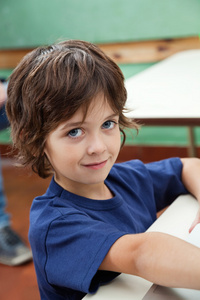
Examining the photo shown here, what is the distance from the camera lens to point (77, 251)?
673 mm

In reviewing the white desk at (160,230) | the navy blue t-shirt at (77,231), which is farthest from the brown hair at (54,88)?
the white desk at (160,230)

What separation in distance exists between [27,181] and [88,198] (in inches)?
85.9

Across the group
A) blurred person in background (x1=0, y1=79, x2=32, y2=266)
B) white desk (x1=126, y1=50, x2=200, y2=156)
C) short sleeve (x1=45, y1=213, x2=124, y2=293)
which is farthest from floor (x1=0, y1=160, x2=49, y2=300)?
short sleeve (x1=45, y1=213, x2=124, y2=293)

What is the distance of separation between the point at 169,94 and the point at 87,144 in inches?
31.1

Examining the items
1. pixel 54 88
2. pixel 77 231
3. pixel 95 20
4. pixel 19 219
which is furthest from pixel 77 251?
pixel 95 20

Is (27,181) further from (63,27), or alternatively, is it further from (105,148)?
(105,148)

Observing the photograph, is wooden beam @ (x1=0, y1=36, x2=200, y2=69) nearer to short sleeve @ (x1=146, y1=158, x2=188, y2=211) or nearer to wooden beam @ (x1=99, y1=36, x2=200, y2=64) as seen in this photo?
wooden beam @ (x1=99, y1=36, x2=200, y2=64)

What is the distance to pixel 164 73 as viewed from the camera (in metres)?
1.78

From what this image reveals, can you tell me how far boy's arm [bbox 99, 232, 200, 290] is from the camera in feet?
1.97

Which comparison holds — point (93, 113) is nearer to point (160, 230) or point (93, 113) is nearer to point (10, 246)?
point (160, 230)

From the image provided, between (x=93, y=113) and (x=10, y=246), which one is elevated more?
(x=93, y=113)

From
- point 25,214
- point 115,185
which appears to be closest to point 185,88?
point 115,185

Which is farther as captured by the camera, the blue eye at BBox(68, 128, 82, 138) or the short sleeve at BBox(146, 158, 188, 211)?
the short sleeve at BBox(146, 158, 188, 211)

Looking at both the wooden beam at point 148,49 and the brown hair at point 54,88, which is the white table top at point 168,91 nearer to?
the brown hair at point 54,88
